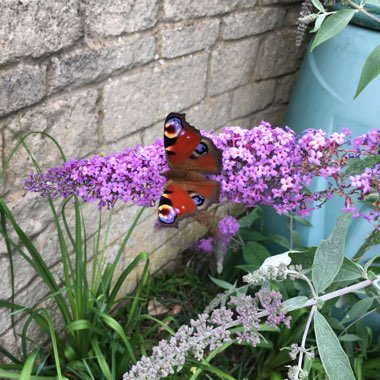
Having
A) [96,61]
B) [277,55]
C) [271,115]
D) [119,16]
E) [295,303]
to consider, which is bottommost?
[271,115]

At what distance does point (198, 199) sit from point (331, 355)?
0.37m

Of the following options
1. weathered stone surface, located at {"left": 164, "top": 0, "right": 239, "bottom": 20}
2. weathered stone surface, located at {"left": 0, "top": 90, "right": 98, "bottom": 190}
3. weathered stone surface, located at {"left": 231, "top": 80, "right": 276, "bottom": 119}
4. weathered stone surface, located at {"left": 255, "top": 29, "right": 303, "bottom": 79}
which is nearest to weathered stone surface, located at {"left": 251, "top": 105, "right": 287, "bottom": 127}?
weathered stone surface, located at {"left": 231, "top": 80, "right": 276, "bottom": 119}

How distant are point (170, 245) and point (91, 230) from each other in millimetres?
609

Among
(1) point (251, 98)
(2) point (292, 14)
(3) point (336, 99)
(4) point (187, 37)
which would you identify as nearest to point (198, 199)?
(4) point (187, 37)

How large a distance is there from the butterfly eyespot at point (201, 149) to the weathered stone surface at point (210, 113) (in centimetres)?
98

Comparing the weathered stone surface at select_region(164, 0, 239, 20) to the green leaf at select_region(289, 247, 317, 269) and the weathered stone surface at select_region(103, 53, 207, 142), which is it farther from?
the green leaf at select_region(289, 247, 317, 269)

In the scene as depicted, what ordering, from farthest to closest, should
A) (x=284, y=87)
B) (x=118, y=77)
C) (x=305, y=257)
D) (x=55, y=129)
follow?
(x=284, y=87) → (x=118, y=77) → (x=55, y=129) → (x=305, y=257)

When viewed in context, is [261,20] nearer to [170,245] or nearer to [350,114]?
[350,114]

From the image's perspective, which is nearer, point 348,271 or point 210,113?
point 348,271

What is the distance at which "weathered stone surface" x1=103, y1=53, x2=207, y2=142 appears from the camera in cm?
148

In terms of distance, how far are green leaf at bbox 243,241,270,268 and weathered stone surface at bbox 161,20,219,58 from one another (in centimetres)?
85

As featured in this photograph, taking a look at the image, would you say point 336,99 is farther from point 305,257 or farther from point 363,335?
point 305,257

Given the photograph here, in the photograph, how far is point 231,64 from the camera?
196 centimetres

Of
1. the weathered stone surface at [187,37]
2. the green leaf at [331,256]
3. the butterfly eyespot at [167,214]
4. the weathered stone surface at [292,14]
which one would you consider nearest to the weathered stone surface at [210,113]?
the weathered stone surface at [187,37]
